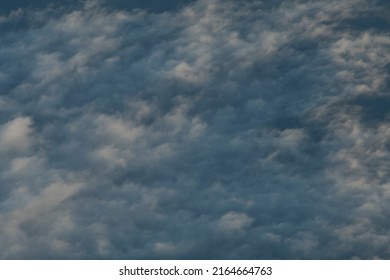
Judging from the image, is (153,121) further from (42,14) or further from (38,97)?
(42,14)

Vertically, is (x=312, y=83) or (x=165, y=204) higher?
(x=312, y=83)

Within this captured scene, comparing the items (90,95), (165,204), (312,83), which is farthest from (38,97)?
(312,83)

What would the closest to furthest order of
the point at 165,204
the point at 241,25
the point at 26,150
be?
the point at 165,204, the point at 26,150, the point at 241,25

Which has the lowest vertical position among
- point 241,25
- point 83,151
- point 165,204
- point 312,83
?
point 165,204

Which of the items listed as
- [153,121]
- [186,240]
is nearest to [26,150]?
[153,121]
